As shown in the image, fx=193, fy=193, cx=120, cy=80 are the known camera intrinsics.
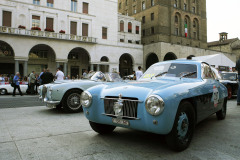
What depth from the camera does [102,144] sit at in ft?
10.7

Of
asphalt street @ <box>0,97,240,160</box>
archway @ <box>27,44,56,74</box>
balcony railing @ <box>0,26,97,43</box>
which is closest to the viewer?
asphalt street @ <box>0,97,240,160</box>

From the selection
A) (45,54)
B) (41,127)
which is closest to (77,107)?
(41,127)

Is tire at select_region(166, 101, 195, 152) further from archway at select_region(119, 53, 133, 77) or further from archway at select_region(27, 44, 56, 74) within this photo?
archway at select_region(119, 53, 133, 77)

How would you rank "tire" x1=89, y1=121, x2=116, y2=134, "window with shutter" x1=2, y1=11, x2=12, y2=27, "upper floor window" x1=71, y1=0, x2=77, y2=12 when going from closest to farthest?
"tire" x1=89, y1=121, x2=116, y2=134
"window with shutter" x1=2, y1=11, x2=12, y2=27
"upper floor window" x1=71, y1=0, x2=77, y2=12

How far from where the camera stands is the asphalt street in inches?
109

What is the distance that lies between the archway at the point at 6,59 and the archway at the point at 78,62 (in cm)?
818

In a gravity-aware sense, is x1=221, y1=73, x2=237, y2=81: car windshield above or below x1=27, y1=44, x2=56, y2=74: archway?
below

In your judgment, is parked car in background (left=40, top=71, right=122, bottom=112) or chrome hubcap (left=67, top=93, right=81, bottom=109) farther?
chrome hubcap (left=67, top=93, right=81, bottom=109)

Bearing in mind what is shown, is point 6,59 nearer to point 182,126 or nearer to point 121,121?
point 121,121

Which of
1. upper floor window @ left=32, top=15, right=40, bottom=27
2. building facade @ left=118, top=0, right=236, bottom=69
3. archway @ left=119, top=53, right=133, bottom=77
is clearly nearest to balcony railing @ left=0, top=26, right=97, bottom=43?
upper floor window @ left=32, top=15, right=40, bottom=27

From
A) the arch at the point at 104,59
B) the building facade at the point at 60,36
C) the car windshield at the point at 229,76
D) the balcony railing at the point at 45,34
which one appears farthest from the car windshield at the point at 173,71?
the arch at the point at 104,59

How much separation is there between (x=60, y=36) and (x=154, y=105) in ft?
85.9

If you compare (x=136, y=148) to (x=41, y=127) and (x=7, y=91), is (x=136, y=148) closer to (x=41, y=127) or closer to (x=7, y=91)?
(x=41, y=127)

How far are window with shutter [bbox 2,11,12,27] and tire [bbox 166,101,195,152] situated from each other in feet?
86.9
